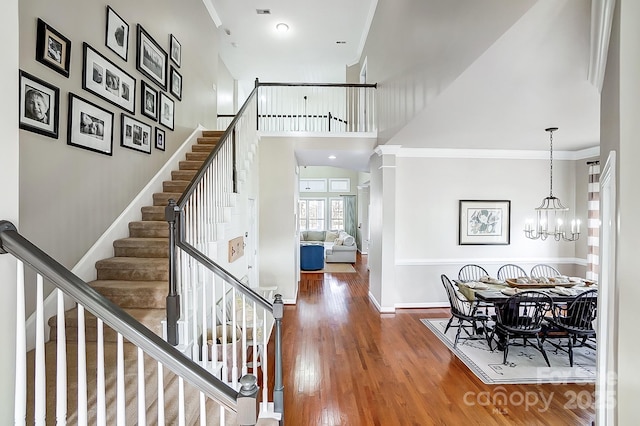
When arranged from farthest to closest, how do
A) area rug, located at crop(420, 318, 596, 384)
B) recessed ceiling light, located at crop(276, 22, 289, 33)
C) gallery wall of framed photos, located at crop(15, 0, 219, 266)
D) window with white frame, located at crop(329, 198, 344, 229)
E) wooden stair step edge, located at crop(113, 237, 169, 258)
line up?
window with white frame, located at crop(329, 198, 344, 229) < recessed ceiling light, located at crop(276, 22, 289, 33) < area rug, located at crop(420, 318, 596, 384) < wooden stair step edge, located at crop(113, 237, 169, 258) < gallery wall of framed photos, located at crop(15, 0, 219, 266)

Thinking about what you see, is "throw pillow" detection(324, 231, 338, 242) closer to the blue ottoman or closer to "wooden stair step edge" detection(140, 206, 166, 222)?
the blue ottoman

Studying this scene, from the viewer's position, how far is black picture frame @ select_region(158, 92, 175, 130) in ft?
13.9

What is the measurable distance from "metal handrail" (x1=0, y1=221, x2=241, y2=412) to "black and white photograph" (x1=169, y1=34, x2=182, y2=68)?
436cm

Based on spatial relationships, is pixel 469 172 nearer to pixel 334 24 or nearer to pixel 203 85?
pixel 334 24

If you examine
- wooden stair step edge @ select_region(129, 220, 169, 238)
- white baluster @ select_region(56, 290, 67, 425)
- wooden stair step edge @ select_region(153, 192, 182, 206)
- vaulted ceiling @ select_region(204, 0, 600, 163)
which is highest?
vaulted ceiling @ select_region(204, 0, 600, 163)

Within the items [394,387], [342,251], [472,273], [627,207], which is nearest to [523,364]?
[394,387]

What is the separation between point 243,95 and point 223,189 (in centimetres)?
784

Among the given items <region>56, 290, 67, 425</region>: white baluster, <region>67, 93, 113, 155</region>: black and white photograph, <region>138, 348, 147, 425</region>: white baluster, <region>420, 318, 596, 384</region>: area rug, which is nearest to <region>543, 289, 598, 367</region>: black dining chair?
<region>420, 318, 596, 384</region>: area rug

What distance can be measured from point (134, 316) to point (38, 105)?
1.79m

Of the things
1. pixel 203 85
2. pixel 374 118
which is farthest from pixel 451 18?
pixel 203 85

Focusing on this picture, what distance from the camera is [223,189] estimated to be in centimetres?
342

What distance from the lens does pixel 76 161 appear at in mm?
2795

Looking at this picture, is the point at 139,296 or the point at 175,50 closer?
the point at 139,296

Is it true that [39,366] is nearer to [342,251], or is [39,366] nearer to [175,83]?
[175,83]
